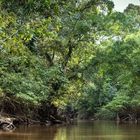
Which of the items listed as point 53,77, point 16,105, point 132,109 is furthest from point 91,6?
point 132,109

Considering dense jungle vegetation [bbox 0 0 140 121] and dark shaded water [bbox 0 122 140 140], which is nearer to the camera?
dark shaded water [bbox 0 122 140 140]

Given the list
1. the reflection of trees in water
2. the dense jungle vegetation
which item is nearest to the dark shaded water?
the reflection of trees in water

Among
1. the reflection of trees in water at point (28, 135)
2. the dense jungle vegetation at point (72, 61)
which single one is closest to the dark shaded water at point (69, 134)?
the reflection of trees in water at point (28, 135)

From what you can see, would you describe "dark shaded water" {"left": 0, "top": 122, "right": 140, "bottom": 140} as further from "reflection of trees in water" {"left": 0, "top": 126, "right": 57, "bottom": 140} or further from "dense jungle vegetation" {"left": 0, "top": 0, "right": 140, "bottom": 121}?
"dense jungle vegetation" {"left": 0, "top": 0, "right": 140, "bottom": 121}

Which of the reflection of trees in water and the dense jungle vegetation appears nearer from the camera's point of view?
the reflection of trees in water

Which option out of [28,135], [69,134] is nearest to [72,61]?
[69,134]

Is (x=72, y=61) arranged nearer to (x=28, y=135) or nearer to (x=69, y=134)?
(x=69, y=134)

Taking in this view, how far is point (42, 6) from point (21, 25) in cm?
122

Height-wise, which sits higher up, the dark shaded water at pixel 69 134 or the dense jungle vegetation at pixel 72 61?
the dense jungle vegetation at pixel 72 61

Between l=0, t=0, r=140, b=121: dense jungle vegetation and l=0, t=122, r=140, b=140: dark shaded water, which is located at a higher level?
l=0, t=0, r=140, b=121: dense jungle vegetation

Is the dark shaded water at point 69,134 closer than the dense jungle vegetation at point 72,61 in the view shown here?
Yes

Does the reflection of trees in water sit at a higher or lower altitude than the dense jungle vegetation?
lower

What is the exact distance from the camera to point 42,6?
1102 centimetres

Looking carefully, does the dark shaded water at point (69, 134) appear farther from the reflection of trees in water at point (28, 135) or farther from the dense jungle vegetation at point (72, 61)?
the dense jungle vegetation at point (72, 61)
